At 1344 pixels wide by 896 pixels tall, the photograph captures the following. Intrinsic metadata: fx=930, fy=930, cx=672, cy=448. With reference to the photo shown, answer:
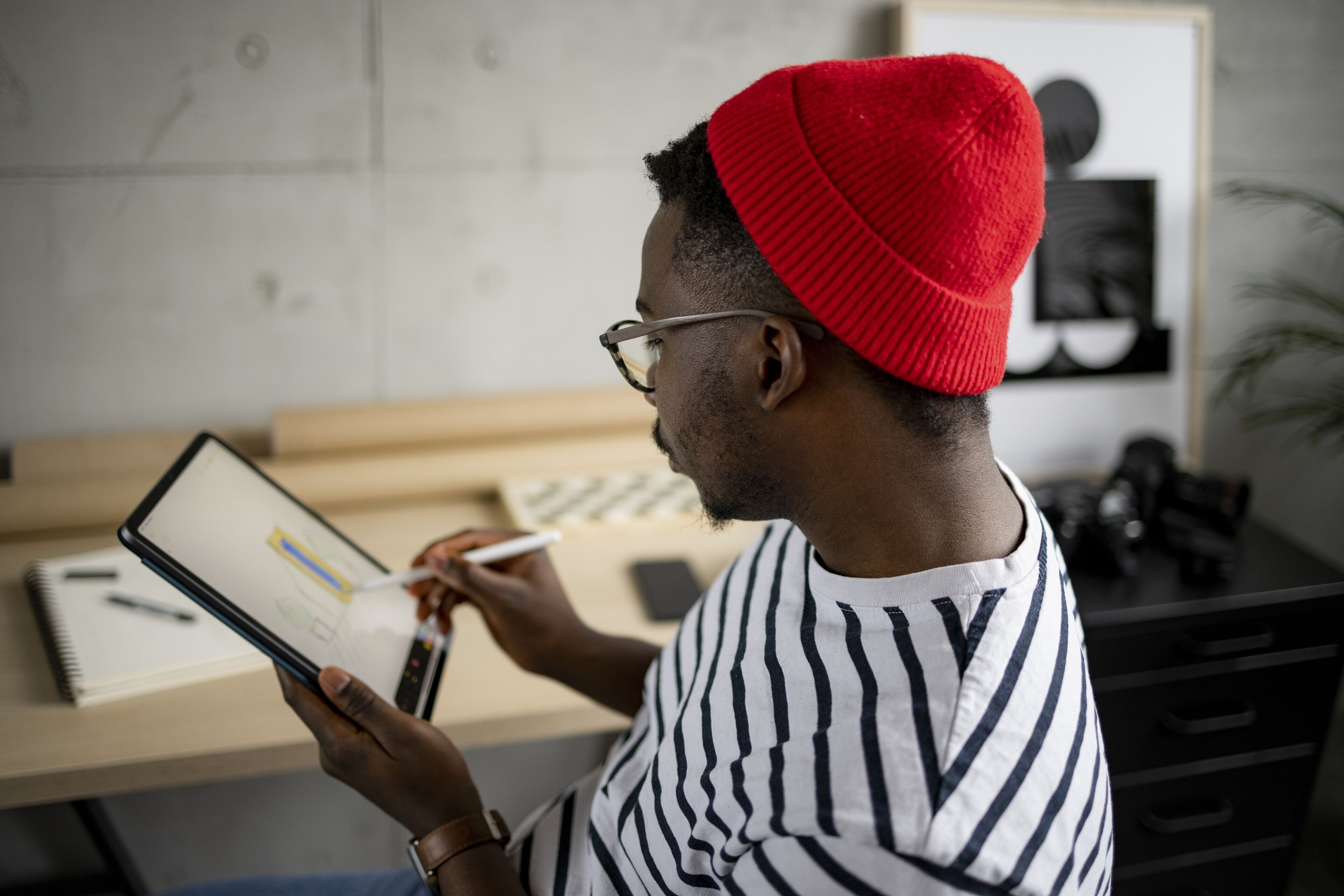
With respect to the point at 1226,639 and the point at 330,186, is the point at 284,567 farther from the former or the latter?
the point at 1226,639

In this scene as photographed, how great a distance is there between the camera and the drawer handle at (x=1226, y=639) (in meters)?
1.48

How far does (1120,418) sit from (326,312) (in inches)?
66.2

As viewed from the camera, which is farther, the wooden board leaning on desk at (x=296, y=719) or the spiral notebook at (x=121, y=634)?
the spiral notebook at (x=121, y=634)

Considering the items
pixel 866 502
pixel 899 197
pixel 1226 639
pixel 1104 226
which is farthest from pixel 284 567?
pixel 1104 226

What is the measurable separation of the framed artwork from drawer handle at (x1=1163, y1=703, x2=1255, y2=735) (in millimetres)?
629

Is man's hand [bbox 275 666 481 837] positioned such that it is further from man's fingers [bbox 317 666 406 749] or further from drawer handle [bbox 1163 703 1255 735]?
drawer handle [bbox 1163 703 1255 735]

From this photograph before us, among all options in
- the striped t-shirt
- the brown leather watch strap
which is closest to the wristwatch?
the brown leather watch strap

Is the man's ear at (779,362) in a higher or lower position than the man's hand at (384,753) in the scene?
higher

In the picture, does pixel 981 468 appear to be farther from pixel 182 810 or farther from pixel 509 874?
pixel 182 810

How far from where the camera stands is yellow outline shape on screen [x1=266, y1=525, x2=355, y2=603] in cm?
106

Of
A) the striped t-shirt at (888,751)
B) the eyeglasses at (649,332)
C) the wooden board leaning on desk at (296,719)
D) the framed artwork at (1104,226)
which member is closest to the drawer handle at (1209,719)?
the framed artwork at (1104,226)

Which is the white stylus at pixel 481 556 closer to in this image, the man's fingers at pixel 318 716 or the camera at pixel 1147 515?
the man's fingers at pixel 318 716

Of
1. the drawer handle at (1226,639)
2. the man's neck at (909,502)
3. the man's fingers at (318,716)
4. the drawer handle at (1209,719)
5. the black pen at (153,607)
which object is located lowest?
the drawer handle at (1209,719)

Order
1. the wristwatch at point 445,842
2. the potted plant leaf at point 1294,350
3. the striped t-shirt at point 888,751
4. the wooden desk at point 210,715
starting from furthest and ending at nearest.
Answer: the potted plant leaf at point 1294,350
the wooden desk at point 210,715
the wristwatch at point 445,842
the striped t-shirt at point 888,751
